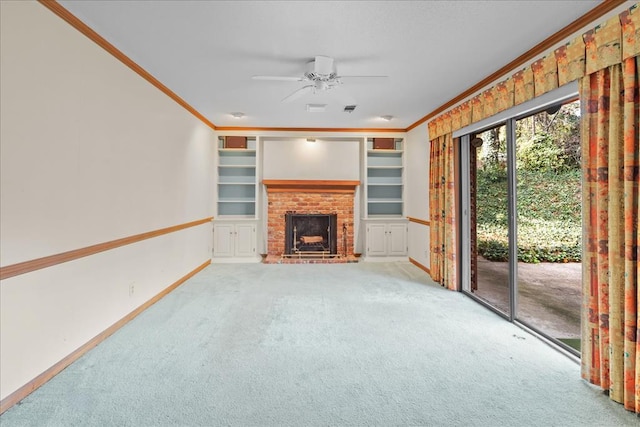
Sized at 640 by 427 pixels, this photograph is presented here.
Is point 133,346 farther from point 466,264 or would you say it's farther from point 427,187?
point 427,187

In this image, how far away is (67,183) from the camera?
6.72 feet

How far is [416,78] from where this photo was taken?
3.13 metres

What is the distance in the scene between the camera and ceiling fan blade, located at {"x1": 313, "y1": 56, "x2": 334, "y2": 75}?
8.37ft

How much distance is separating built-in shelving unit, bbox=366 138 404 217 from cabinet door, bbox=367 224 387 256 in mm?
421

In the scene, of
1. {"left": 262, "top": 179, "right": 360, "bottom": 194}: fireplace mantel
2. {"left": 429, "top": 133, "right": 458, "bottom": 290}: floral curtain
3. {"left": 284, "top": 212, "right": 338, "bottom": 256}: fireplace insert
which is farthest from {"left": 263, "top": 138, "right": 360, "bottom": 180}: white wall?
{"left": 429, "top": 133, "right": 458, "bottom": 290}: floral curtain

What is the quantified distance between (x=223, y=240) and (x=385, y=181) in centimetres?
335

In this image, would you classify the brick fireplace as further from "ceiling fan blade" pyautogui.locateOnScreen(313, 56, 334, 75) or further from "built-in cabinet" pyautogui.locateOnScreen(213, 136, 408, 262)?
"ceiling fan blade" pyautogui.locateOnScreen(313, 56, 334, 75)

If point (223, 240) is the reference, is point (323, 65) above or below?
above

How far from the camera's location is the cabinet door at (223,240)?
523 centimetres

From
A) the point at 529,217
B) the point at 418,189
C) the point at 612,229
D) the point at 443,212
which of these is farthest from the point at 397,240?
the point at 612,229

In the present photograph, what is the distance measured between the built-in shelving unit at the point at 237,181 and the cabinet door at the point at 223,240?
0.42 meters

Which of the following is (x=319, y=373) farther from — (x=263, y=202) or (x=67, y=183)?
(x=263, y=202)

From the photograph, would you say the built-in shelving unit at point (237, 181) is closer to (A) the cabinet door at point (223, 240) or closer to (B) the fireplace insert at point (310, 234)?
(A) the cabinet door at point (223, 240)

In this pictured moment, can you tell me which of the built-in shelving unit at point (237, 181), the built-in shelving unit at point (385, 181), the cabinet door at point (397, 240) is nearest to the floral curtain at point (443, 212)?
the cabinet door at point (397, 240)
